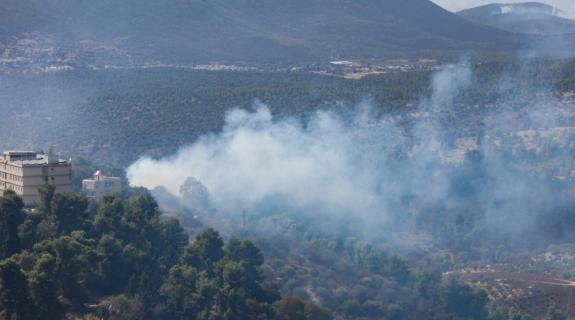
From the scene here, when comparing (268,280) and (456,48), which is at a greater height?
(456,48)

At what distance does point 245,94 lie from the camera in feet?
465

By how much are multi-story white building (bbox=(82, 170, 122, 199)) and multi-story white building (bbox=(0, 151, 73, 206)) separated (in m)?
8.47

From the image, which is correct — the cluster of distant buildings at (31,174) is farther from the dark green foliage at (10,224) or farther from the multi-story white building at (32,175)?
the dark green foliage at (10,224)

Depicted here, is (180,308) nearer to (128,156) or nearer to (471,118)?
(128,156)

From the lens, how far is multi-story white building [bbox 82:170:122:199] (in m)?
94.6

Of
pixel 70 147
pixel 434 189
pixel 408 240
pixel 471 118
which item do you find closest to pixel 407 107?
pixel 471 118

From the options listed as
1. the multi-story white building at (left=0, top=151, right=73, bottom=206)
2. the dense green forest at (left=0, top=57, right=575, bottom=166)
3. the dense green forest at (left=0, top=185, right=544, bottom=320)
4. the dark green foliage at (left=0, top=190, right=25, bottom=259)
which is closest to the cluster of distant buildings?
the multi-story white building at (left=0, top=151, right=73, bottom=206)

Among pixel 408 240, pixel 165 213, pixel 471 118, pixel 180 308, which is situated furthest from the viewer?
pixel 471 118

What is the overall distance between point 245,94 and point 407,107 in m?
18.4

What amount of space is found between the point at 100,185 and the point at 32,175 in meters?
12.8

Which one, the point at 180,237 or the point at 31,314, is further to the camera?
the point at 180,237

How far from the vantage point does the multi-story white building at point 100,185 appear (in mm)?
94562

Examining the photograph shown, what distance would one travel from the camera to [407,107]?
133 metres

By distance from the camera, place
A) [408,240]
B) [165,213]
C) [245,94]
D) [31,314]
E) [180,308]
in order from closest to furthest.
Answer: [31,314]
[180,308]
[165,213]
[408,240]
[245,94]
